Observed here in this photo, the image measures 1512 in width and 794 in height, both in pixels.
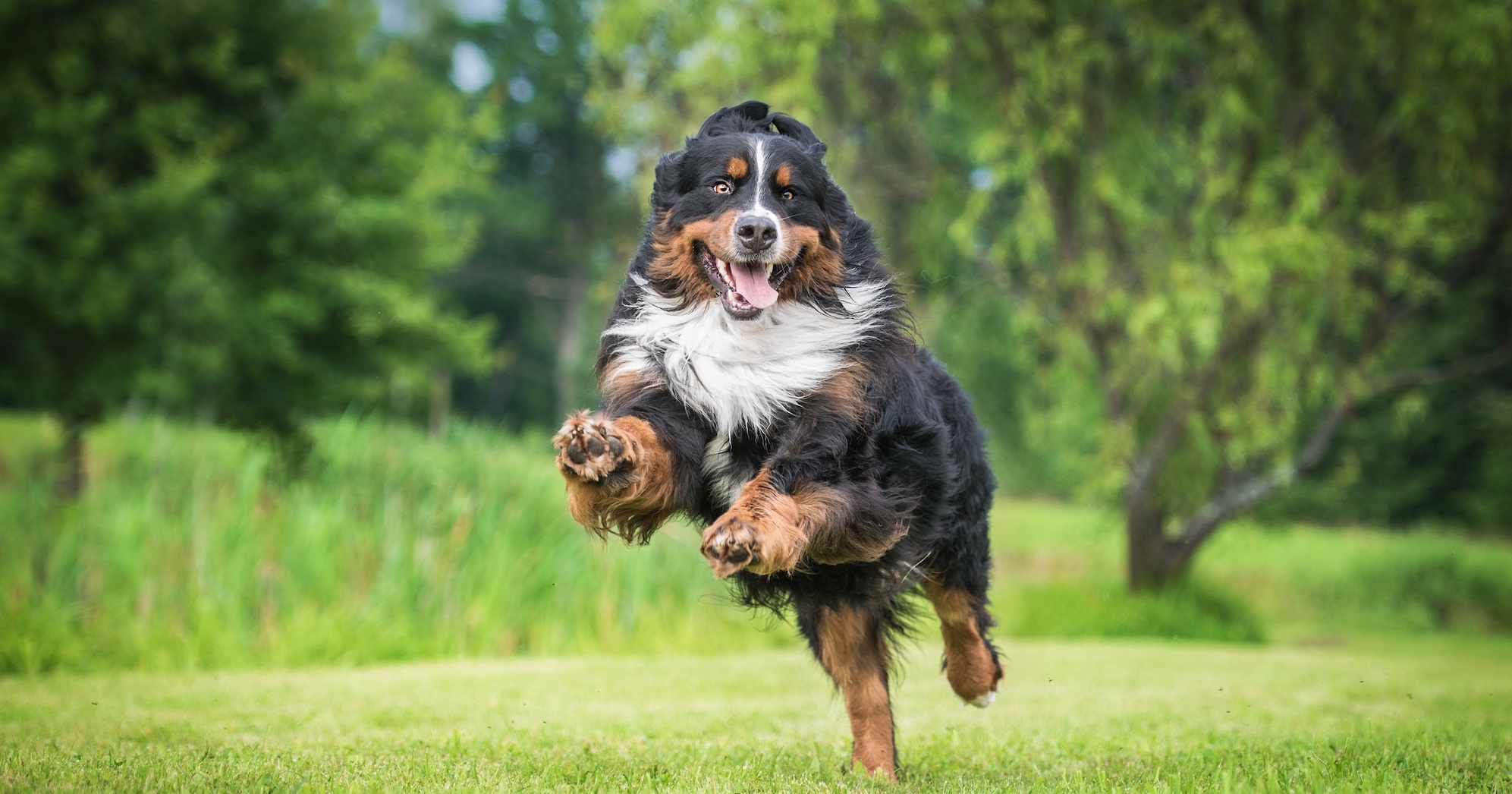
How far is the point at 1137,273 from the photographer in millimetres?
13352

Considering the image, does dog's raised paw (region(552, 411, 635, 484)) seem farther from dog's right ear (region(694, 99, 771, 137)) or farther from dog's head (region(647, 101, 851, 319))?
dog's right ear (region(694, 99, 771, 137))

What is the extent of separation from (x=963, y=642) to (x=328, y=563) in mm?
5915

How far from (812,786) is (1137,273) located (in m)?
10.7

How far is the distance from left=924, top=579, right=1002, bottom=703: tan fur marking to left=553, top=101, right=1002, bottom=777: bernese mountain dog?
1.42 ft

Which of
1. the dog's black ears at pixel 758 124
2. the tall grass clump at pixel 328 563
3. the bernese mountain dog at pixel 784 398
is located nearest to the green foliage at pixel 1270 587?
the tall grass clump at pixel 328 563

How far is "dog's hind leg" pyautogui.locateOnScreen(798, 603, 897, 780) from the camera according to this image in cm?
416

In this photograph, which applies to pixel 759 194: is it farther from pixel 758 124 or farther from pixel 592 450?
pixel 592 450

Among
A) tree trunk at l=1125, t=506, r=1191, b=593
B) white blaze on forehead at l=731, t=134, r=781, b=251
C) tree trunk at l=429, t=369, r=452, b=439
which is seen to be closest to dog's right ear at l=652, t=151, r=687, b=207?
white blaze on forehead at l=731, t=134, r=781, b=251

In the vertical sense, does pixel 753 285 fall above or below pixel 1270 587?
below

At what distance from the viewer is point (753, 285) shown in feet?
12.7

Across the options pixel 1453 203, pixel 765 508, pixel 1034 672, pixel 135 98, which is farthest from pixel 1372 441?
pixel 765 508

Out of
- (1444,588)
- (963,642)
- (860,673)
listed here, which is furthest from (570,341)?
(860,673)

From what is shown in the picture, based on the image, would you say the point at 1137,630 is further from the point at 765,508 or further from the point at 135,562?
the point at 765,508

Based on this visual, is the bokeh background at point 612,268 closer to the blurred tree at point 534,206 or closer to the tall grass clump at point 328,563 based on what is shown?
the tall grass clump at point 328,563
